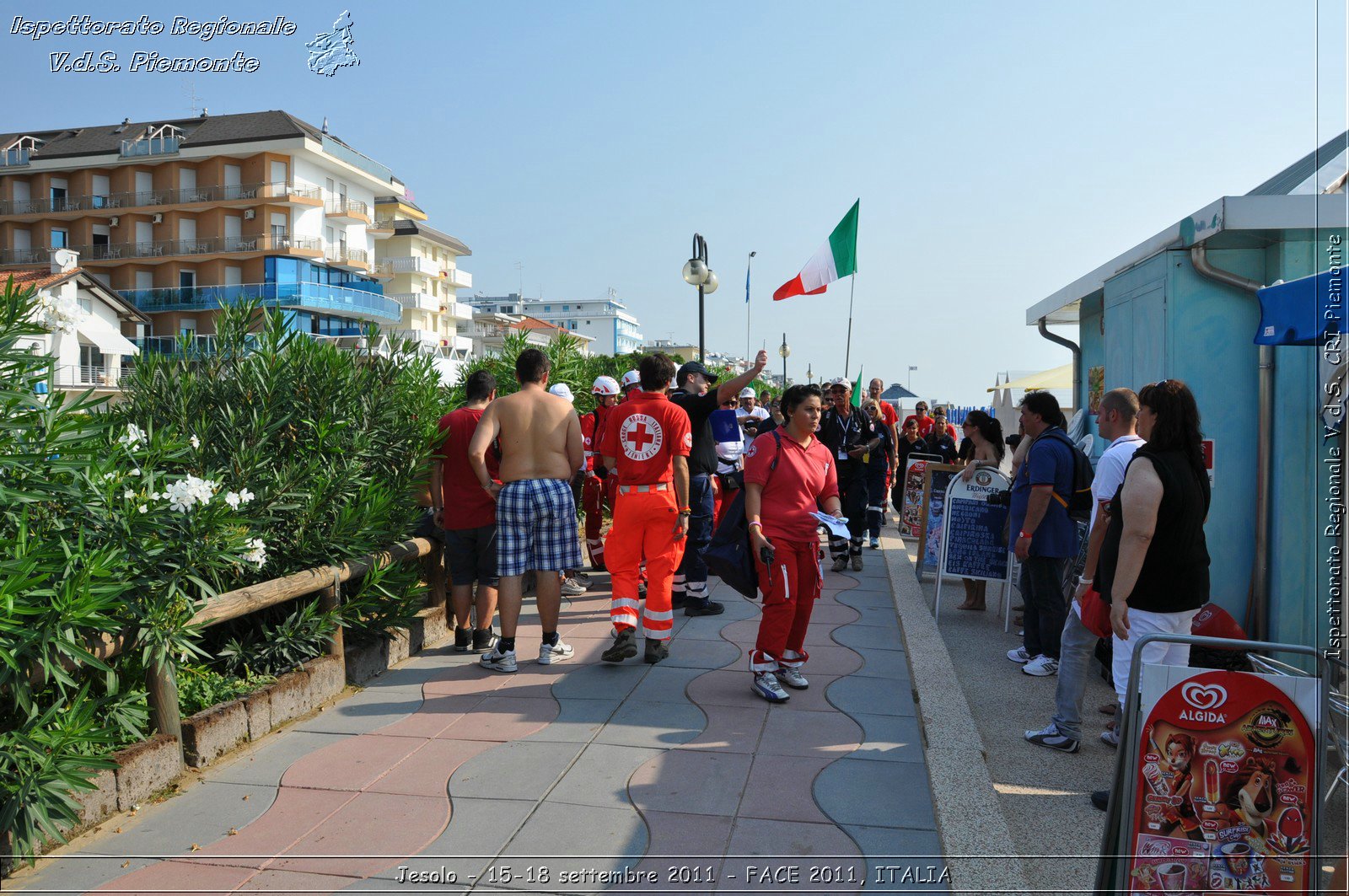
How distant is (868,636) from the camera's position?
7.02m

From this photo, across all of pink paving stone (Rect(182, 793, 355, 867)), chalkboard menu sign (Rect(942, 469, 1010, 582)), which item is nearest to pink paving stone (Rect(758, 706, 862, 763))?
pink paving stone (Rect(182, 793, 355, 867))

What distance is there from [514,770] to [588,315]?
157082mm

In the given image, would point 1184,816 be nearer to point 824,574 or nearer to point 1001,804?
point 1001,804

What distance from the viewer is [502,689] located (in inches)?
222

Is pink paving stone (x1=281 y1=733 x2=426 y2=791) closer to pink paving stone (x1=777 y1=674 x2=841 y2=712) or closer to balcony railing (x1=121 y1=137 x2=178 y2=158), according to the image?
pink paving stone (x1=777 y1=674 x2=841 y2=712)

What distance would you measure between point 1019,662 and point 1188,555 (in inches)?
111

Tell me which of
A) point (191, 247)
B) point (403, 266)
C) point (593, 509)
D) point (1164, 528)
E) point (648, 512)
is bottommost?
point (593, 509)

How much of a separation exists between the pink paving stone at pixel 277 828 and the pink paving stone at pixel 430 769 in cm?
20

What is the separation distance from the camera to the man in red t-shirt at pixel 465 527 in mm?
6285

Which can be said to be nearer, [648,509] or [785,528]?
[785,528]

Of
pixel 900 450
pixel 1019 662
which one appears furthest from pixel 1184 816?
pixel 900 450

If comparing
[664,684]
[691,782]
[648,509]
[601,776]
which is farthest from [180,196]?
[691,782]

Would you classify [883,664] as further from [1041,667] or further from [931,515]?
[931,515]

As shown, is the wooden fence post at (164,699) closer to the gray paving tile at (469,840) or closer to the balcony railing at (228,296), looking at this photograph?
the gray paving tile at (469,840)
